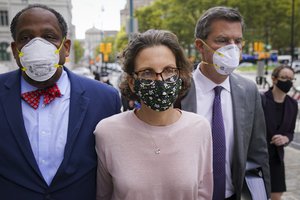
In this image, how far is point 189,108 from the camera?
2412 mm

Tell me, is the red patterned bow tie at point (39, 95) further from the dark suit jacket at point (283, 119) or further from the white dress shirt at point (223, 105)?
the dark suit jacket at point (283, 119)

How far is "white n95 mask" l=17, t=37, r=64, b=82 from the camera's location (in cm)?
203

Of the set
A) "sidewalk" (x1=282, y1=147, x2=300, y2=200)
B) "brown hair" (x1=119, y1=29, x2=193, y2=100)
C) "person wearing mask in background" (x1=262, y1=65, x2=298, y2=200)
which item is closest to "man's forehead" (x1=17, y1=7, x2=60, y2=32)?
"brown hair" (x1=119, y1=29, x2=193, y2=100)

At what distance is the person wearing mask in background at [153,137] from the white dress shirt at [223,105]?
40cm

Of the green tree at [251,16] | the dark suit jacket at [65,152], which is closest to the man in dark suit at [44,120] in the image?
the dark suit jacket at [65,152]

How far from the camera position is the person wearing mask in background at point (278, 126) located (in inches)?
143

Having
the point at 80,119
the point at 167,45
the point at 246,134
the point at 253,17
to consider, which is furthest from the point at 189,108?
the point at 253,17

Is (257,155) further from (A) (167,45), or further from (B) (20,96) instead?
(B) (20,96)

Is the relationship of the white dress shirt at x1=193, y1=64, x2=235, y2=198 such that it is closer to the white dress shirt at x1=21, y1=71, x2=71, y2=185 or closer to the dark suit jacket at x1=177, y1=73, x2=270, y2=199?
the dark suit jacket at x1=177, y1=73, x2=270, y2=199

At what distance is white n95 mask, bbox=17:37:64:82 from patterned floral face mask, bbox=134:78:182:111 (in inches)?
21.3

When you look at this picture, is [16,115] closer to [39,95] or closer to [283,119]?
[39,95]

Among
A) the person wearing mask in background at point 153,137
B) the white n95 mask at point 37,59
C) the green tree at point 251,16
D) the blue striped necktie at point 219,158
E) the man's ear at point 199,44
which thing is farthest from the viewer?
the green tree at point 251,16

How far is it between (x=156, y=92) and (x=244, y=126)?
0.80m

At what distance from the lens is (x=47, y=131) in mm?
1997
